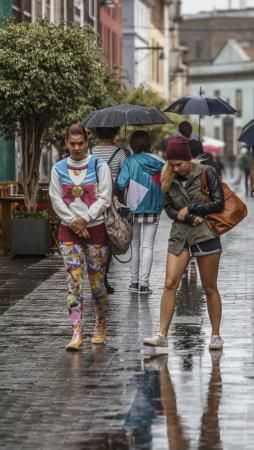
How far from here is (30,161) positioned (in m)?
23.5

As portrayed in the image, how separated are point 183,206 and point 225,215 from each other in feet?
1.11

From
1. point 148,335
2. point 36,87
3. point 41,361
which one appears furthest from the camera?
point 36,87

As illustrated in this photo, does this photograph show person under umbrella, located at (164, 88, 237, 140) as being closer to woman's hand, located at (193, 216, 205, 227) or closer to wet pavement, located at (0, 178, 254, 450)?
wet pavement, located at (0, 178, 254, 450)

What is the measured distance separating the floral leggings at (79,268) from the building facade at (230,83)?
429 feet

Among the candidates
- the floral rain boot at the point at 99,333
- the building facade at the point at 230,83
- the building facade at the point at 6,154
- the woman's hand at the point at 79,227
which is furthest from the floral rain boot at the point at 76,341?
the building facade at the point at 230,83

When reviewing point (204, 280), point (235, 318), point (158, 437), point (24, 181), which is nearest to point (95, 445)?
point (158, 437)

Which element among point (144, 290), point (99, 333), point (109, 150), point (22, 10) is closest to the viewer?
point (99, 333)

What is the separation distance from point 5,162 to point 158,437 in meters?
23.1

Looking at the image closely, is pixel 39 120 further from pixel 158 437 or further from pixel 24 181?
pixel 158 437

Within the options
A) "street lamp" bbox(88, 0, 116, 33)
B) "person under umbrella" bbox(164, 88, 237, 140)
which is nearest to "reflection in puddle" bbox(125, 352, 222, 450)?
"person under umbrella" bbox(164, 88, 237, 140)

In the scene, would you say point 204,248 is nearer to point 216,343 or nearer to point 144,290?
point 216,343

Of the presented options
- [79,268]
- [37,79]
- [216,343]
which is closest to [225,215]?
[216,343]

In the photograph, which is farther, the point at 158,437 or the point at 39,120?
the point at 39,120

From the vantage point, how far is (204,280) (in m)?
12.3
